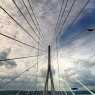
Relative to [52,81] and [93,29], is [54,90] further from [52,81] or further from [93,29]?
[93,29]

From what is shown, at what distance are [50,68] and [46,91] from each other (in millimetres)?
2858

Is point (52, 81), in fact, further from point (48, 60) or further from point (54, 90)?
point (48, 60)

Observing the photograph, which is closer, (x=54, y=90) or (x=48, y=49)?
(x=54, y=90)

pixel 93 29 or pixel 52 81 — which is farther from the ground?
pixel 93 29

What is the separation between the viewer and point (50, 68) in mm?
29234

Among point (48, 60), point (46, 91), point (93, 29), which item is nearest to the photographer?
point (93, 29)

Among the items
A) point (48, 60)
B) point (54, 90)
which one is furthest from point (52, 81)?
point (48, 60)

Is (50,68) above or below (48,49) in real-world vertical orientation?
below

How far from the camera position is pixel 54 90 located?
94.2ft

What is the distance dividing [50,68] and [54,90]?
2.60 metres

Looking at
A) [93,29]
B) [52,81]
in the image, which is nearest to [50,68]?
[52,81]

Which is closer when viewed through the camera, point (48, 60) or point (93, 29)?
point (93, 29)

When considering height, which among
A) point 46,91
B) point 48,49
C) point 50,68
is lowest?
point 46,91

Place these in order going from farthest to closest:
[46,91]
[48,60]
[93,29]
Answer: [48,60] → [46,91] → [93,29]
